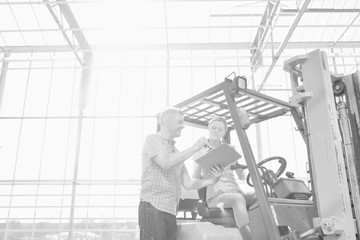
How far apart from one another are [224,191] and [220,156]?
0.69 meters

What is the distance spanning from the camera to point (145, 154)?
3.64 m

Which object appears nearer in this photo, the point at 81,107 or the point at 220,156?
the point at 220,156

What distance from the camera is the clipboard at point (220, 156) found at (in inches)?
127

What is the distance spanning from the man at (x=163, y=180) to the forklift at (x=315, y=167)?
1.05 feet

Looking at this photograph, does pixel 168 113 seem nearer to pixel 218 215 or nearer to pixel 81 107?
pixel 218 215

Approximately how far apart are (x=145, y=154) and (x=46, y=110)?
11.4 m

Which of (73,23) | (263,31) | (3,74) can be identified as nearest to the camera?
(73,23)

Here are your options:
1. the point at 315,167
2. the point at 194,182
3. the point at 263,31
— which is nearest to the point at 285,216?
the point at 315,167

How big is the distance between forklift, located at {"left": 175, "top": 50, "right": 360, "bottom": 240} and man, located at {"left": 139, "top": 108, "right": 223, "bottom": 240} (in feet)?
1.05

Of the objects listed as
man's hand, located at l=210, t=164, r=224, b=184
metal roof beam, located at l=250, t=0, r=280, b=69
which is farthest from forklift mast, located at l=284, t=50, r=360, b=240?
metal roof beam, located at l=250, t=0, r=280, b=69

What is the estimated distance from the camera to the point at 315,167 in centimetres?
329

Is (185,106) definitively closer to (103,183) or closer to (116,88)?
(103,183)

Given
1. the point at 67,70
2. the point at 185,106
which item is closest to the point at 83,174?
the point at 67,70

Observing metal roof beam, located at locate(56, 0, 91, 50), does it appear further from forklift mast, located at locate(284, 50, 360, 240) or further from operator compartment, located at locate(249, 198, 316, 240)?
operator compartment, located at locate(249, 198, 316, 240)
